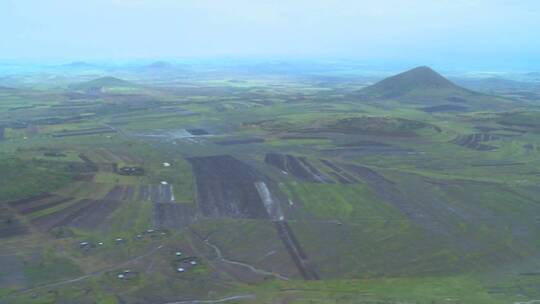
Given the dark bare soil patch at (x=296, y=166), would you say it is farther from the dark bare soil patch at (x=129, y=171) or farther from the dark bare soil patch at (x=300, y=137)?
the dark bare soil patch at (x=129, y=171)

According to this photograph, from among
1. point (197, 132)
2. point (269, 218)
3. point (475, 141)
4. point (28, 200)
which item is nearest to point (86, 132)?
point (197, 132)

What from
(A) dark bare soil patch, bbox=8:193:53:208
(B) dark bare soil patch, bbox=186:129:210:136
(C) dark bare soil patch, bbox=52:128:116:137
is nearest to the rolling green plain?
(A) dark bare soil patch, bbox=8:193:53:208

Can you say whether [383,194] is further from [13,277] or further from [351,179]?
[13,277]

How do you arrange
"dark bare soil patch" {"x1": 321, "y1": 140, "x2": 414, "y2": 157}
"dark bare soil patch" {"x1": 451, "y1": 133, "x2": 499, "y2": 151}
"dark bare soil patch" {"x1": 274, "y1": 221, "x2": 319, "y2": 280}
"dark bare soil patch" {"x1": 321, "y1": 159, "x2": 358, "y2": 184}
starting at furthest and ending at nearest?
1. "dark bare soil patch" {"x1": 451, "y1": 133, "x2": 499, "y2": 151}
2. "dark bare soil patch" {"x1": 321, "y1": 140, "x2": 414, "y2": 157}
3. "dark bare soil patch" {"x1": 321, "y1": 159, "x2": 358, "y2": 184}
4. "dark bare soil patch" {"x1": 274, "y1": 221, "x2": 319, "y2": 280}

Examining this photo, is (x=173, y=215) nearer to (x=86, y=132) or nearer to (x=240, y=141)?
(x=240, y=141)

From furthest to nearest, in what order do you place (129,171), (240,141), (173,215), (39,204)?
(240,141) < (129,171) < (39,204) < (173,215)

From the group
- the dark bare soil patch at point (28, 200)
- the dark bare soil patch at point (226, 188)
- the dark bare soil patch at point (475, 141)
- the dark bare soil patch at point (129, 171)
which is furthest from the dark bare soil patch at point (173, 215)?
the dark bare soil patch at point (475, 141)

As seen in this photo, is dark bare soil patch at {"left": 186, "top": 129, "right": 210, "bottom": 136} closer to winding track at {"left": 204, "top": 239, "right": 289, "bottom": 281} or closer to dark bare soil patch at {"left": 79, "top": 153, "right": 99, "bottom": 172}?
dark bare soil patch at {"left": 79, "top": 153, "right": 99, "bottom": 172}

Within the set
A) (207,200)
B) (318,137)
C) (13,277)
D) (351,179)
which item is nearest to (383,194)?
(351,179)
